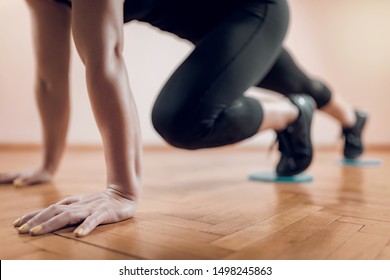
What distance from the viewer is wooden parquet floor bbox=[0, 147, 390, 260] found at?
1.79 ft

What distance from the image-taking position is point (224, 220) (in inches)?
28.5

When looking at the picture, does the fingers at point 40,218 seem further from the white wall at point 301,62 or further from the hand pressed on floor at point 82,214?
the white wall at point 301,62

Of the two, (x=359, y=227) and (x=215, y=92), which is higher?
(x=215, y=92)

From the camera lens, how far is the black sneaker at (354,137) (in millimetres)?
1622

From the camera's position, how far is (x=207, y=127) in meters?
0.92

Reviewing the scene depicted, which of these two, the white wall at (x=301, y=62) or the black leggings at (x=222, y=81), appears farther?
the white wall at (x=301, y=62)

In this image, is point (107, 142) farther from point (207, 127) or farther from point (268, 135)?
point (268, 135)

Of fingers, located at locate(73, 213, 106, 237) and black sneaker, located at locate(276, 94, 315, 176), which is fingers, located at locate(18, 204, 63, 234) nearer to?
fingers, located at locate(73, 213, 106, 237)

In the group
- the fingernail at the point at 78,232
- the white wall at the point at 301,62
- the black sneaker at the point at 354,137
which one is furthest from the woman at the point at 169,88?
the white wall at the point at 301,62

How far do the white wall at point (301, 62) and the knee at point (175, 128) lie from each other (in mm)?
1385

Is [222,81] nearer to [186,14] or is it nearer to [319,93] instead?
[186,14]

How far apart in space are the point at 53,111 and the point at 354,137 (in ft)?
3.80

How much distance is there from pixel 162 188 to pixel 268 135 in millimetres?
1461

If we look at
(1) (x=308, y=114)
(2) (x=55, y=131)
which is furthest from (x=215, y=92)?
(2) (x=55, y=131)
